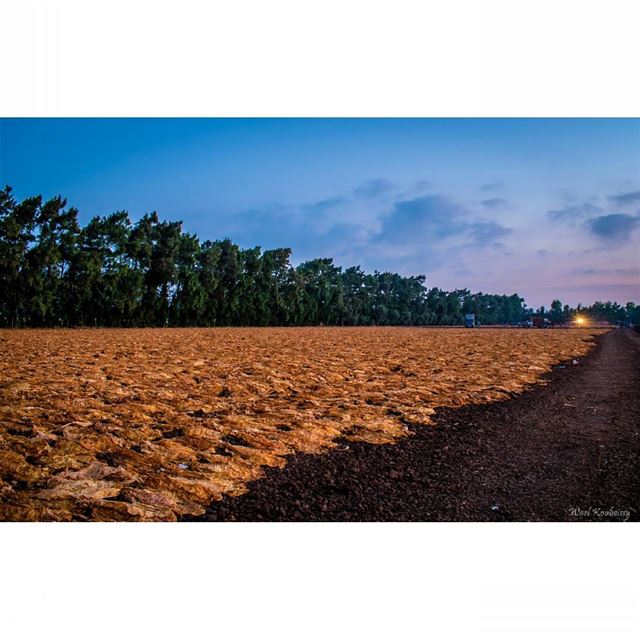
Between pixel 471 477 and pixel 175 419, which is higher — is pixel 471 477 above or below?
below

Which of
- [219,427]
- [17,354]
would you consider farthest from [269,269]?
[219,427]

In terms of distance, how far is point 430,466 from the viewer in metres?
4.33

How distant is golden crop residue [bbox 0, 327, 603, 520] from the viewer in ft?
11.4

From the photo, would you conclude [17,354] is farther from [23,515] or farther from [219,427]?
[23,515]

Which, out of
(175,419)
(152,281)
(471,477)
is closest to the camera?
(471,477)

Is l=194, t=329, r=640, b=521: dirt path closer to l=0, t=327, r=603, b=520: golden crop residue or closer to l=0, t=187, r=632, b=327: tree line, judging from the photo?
l=0, t=327, r=603, b=520: golden crop residue

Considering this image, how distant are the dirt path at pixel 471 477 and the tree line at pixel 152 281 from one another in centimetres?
553

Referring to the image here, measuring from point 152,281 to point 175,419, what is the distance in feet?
56.5

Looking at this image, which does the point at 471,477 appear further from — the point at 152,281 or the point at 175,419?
the point at 152,281

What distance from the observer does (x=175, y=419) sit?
223 inches

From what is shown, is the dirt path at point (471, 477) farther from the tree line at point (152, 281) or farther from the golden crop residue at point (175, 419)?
the tree line at point (152, 281)

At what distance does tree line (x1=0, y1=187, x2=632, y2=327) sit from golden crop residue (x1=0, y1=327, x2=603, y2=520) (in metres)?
2.48

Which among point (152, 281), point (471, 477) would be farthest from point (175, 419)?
point (152, 281)

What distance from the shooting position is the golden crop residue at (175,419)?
347cm
